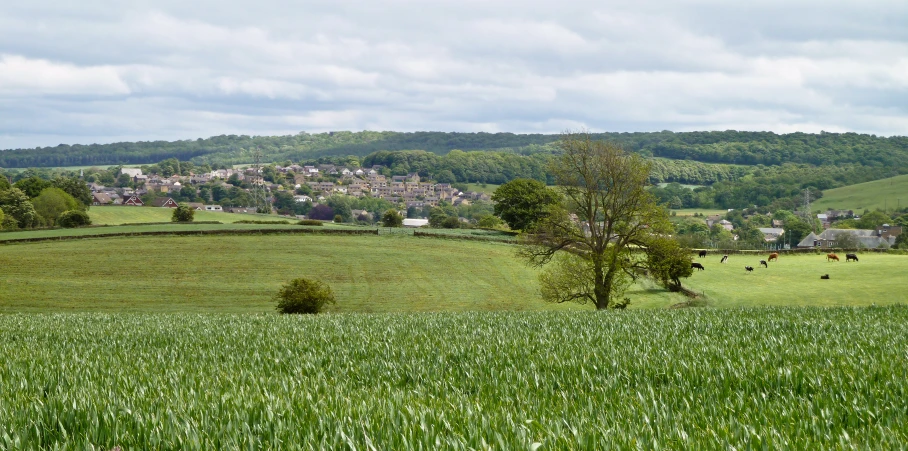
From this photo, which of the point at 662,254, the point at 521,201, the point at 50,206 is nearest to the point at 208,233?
the point at 521,201

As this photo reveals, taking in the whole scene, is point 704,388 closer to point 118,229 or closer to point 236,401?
point 236,401

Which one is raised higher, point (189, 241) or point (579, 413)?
point (579, 413)

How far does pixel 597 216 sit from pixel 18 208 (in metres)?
104

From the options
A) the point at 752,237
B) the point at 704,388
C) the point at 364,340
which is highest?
the point at 704,388

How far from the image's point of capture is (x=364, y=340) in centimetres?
1698

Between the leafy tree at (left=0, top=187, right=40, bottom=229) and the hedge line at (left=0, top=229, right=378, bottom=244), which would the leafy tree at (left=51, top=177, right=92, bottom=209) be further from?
the hedge line at (left=0, top=229, right=378, bottom=244)

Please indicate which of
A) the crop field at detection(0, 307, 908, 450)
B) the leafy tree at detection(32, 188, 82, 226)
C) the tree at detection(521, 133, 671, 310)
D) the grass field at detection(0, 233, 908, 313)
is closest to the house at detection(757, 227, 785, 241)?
the grass field at detection(0, 233, 908, 313)

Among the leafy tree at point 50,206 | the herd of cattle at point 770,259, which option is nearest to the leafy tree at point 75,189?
the leafy tree at point 50,206

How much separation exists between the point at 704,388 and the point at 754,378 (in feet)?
3.63

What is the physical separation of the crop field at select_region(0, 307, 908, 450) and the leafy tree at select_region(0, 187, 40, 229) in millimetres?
115776

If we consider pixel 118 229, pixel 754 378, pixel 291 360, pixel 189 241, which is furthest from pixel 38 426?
pixel 118 229

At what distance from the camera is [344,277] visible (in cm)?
7262

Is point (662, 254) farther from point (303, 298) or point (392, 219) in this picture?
point (392, 219)

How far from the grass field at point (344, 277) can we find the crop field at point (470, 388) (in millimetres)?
42834
